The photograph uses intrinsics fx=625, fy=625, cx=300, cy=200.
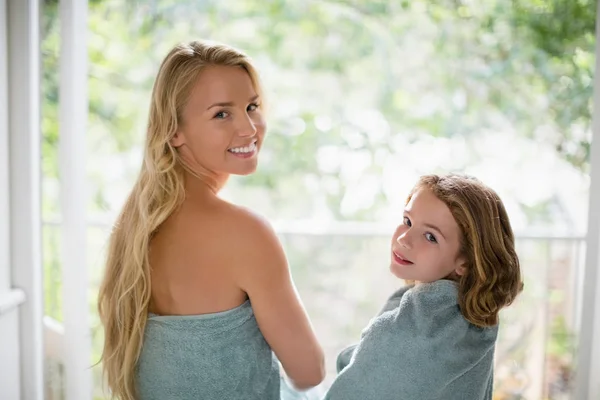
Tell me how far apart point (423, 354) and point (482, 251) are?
25 centimetres

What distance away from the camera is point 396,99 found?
4172mm

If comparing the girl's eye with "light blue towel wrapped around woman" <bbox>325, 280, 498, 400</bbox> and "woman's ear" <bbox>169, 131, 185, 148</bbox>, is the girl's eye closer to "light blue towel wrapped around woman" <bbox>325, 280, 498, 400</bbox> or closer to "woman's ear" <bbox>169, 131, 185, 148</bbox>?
"light blue towel wrapped around woman" <bbox>325, 280, 498, 400</bbox>

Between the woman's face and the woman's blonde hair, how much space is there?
0.49 metres

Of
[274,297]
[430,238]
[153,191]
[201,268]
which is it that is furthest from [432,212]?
[153,191]

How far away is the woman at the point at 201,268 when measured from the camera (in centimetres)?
144

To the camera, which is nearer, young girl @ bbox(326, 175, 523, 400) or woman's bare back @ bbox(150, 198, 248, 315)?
young girl @ bbox(326, 175, 523, 400)

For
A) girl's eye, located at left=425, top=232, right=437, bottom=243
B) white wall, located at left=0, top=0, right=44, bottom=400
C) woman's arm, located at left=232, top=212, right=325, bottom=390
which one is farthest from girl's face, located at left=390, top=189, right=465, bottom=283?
white wall, located at left=0, top=0, right=44, bottom=400

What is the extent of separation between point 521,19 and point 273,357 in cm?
300

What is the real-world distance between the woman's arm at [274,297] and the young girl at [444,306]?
0.46 feet

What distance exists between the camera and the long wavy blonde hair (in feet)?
4.88

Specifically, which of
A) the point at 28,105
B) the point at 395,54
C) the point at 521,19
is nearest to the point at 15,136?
the point at 28,105

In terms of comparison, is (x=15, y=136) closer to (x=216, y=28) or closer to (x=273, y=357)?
(x=273, y=357)

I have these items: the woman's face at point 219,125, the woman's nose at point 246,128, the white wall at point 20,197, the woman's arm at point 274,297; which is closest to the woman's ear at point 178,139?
the woman's face at point 219,125

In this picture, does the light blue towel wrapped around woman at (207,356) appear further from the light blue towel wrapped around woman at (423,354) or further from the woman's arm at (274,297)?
the light blue towel wrapped around woman at (423,354)
